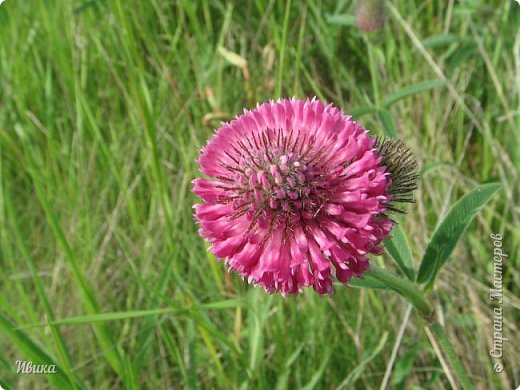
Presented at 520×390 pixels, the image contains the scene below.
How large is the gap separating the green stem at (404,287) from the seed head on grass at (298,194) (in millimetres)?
41

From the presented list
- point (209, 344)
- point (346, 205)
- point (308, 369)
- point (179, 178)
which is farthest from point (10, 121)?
point (346, 205)

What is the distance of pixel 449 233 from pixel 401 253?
0.11m

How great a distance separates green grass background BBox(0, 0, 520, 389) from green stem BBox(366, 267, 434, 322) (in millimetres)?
369

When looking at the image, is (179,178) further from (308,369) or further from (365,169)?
(365,169)

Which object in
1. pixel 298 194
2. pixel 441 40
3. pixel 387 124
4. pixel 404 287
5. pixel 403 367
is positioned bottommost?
pixel 403 367

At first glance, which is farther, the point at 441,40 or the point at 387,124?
the point at 441,40

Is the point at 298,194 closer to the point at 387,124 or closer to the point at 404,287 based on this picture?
the point at 404,287

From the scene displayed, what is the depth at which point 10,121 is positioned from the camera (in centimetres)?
258

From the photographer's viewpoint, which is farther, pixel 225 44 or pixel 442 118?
pixel 225 44

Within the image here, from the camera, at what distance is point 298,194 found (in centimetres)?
112

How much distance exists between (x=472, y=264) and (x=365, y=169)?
0.99 metres

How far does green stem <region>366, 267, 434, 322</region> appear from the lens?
1.10 m

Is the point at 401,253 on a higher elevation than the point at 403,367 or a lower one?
higher

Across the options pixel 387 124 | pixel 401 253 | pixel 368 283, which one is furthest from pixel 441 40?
pixel 368 283
